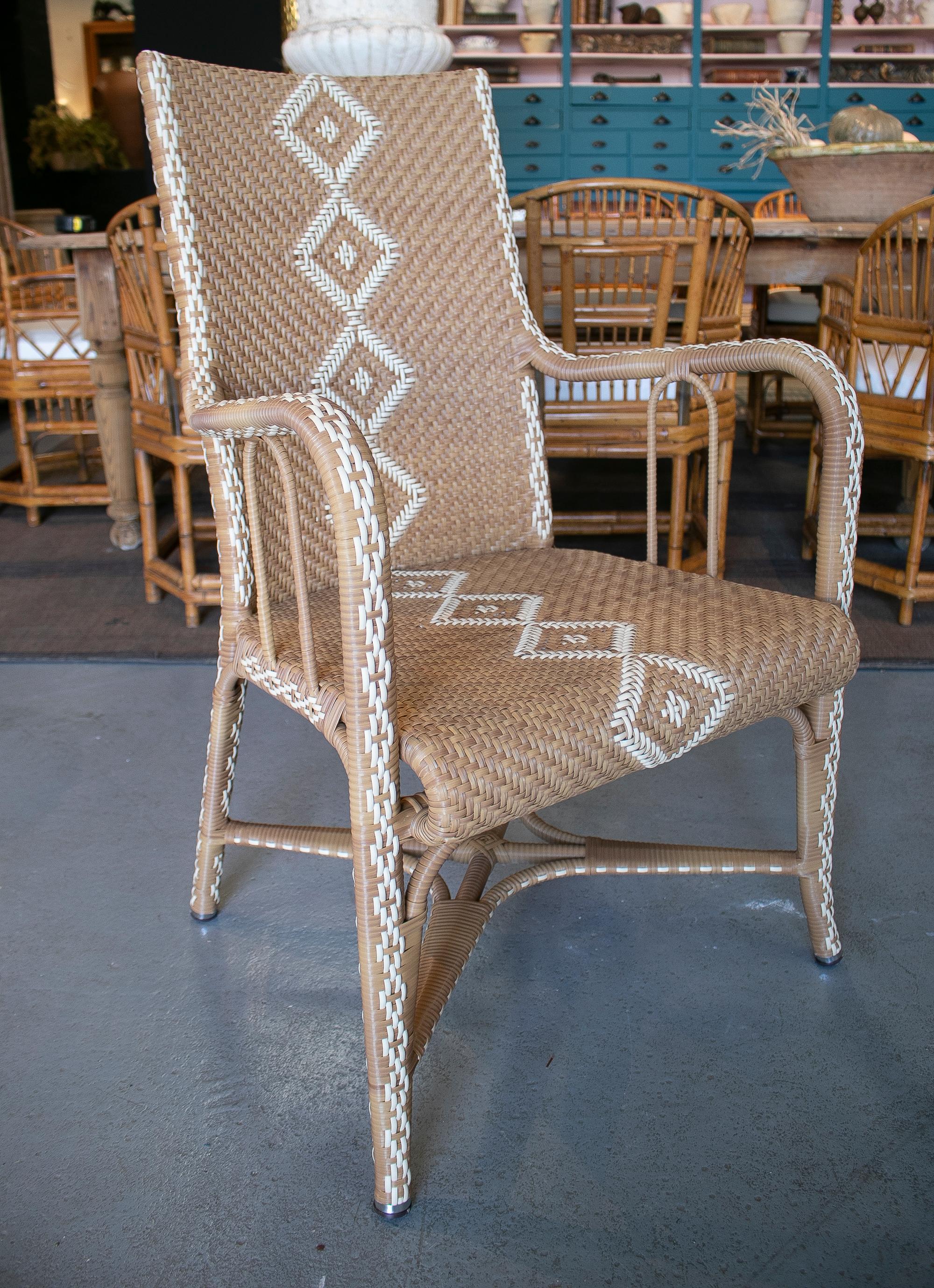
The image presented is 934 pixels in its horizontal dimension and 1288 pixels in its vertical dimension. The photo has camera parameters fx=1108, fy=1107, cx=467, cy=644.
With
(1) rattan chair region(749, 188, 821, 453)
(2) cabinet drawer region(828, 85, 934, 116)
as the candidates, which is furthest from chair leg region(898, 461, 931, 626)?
(2) cabinet drawer region(828, 85, 934, 116)

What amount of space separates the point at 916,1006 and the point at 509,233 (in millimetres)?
1001

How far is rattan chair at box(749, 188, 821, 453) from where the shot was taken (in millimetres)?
3645

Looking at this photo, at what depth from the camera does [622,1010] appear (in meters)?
1.19

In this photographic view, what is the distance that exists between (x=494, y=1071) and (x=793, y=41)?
6393mm

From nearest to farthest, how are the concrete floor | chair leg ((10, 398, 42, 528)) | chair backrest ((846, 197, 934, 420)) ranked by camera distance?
the concrete floor
chair backrest ((846, 197, 934, 420))
chair leg ((10, 398, 42, 528))

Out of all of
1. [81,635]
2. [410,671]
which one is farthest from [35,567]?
[410,671]

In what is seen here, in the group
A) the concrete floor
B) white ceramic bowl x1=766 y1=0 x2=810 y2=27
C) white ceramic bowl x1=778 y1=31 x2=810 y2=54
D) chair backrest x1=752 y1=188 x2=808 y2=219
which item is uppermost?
white ceramic bowl x1=766 y1=0 x2=810 y2=27

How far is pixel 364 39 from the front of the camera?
239 centimetres

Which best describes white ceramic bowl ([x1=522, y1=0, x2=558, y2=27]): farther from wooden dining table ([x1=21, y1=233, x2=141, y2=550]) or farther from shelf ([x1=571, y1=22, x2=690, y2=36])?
wooden dining table ([x1=21, y1=233, x2=141, y2=550])

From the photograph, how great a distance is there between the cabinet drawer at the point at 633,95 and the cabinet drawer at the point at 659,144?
0.15 m

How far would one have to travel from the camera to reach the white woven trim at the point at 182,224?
109 cm

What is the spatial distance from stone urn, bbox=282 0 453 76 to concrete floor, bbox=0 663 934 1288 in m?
1.68

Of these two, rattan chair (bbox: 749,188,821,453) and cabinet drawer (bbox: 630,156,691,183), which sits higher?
cabinet drawer (bbox: 630,156,691,183)

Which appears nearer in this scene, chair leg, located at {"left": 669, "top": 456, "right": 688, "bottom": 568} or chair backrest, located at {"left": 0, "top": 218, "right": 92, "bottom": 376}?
chair leg, located at {"left": 669, "top": 456, "right": 688, "bottom": 568}
